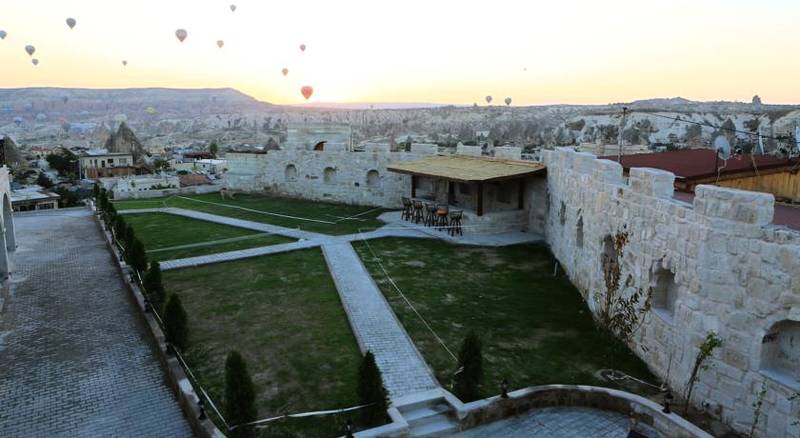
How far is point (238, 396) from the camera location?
7047 millimetres

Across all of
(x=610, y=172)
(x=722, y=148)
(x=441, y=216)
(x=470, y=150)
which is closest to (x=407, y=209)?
(x=441, y=216)

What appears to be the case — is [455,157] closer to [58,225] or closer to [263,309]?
[263,309]

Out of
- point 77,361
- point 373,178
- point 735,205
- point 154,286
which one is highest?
point 735,205

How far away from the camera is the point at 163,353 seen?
32.4 ft

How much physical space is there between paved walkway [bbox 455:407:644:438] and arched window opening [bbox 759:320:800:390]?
2.12 meters

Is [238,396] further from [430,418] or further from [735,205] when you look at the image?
[735,205]

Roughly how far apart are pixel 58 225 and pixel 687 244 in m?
26.8

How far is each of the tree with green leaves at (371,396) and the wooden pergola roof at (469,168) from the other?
11.9 m

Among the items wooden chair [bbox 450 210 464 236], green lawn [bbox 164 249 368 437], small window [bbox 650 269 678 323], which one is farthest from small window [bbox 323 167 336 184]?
small window [bbox 650 269 678 323]

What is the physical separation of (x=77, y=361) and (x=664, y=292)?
1152cm

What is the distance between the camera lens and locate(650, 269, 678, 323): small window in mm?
8922

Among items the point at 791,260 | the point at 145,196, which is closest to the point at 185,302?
the point at 791,260

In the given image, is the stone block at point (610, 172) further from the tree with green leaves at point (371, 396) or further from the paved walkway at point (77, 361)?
the paved walkway at point (77, 361)

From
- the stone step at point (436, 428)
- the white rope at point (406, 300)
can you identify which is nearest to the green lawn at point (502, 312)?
the white rope at point (406, 300)
